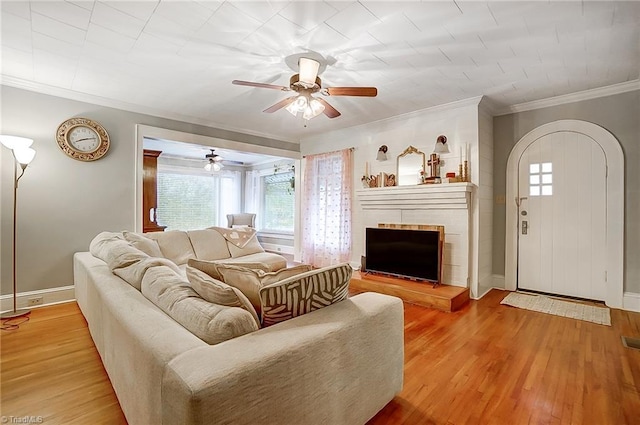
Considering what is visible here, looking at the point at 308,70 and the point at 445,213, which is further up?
the point at 308,70

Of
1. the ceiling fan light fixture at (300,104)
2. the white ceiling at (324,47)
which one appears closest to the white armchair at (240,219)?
the white ceiling at (324,47)

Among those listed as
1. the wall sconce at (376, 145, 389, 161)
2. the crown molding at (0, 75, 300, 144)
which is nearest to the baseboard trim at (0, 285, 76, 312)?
the crown molding at (0, 75, 300, 144)

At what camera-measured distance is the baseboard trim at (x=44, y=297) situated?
312 centimetres

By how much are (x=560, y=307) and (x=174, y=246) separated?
457 cm

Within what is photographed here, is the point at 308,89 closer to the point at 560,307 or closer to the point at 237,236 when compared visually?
the point at 237,236

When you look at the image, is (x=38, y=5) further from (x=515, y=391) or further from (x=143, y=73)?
(x=515, y=391)

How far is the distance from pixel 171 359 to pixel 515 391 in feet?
6.68

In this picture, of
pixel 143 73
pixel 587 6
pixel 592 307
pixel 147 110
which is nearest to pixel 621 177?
pixel 592 307

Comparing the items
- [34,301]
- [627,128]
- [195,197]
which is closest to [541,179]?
[627,128]

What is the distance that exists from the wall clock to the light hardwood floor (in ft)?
5.96

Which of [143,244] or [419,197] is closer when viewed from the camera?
[143,244]

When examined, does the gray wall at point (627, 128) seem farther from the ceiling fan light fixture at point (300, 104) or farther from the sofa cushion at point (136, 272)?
the sofa cushion at point (136, 272)

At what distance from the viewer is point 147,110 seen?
3.98 metres

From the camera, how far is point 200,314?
114 cm
